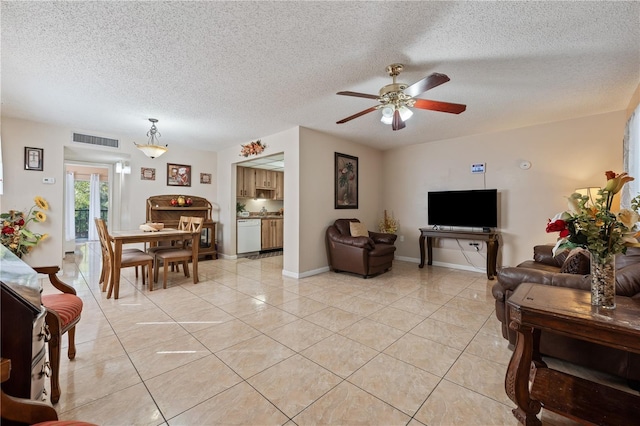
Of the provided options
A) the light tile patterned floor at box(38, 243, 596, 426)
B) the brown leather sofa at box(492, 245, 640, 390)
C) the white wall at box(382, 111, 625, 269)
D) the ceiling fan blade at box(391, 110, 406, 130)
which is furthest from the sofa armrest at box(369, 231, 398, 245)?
the brown leather sofa at box(492, 245, 640, 390)

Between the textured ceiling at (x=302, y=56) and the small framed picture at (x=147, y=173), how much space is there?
1477 mm

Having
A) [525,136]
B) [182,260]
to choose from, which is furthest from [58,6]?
[525,136]

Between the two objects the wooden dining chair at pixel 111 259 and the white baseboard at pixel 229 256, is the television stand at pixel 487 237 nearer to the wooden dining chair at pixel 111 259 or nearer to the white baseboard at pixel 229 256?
the white baseboard at pixel 229 256

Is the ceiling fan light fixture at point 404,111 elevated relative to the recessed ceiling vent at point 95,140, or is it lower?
lower

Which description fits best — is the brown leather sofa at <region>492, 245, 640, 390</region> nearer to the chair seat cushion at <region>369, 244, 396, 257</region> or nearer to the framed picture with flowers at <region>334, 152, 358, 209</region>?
the chair seat cushion at <region>369, 244, 396, 257</region>

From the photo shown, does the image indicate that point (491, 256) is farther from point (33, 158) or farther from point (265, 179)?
point (33, 158)

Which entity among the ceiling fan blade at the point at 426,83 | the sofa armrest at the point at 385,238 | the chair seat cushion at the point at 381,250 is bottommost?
the chair seat cushion at the point at 381,250

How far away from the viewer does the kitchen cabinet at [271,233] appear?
6.71 meters

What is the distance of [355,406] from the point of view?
150 centimetres

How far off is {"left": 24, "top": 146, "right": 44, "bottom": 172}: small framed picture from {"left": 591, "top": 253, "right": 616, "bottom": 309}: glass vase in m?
6.51

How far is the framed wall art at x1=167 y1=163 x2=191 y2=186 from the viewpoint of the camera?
5.48m

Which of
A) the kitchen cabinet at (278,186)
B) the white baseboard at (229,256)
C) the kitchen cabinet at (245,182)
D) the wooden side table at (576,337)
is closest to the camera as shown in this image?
the wooden side table at (576,337)

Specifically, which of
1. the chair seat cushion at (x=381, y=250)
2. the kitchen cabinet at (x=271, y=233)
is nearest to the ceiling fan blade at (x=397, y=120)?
the chair seat cushion at (x=381, y=250)

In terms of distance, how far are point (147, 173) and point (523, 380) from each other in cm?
614
